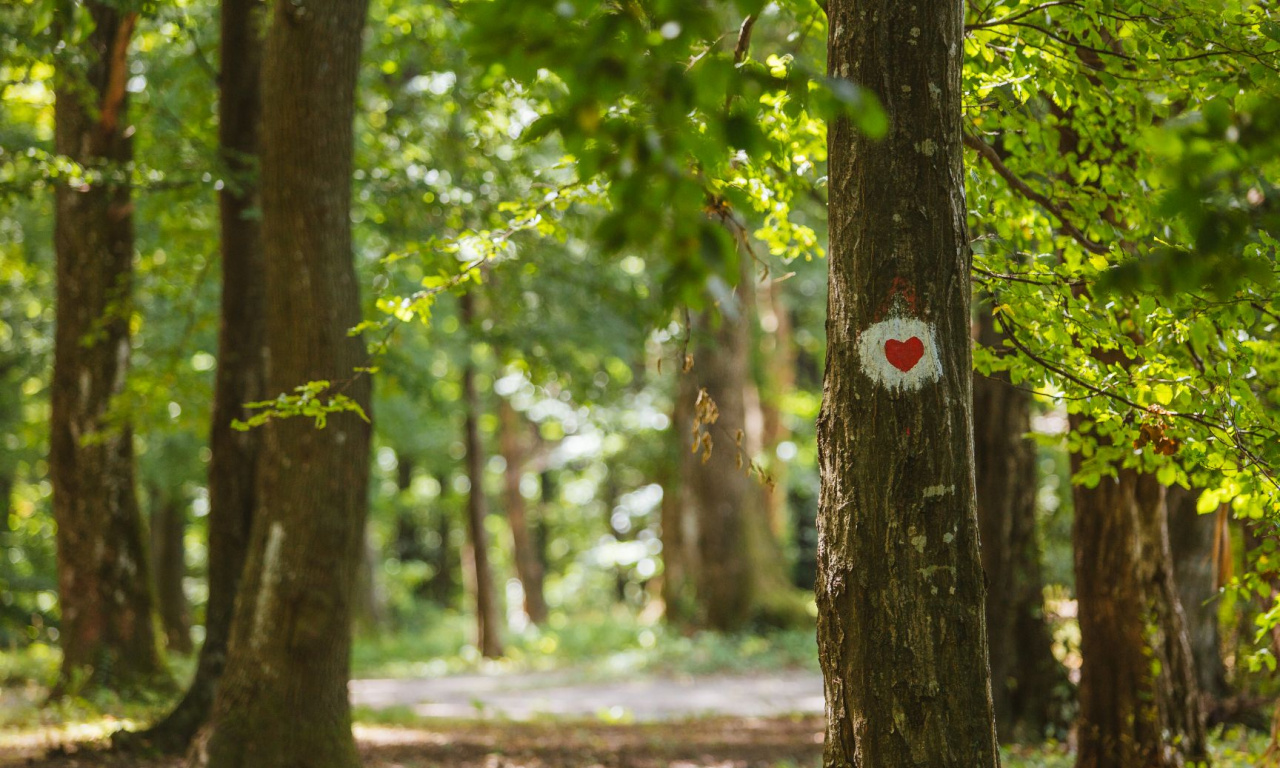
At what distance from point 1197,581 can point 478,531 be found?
12.7m

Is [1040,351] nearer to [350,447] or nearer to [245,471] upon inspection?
[350,447]

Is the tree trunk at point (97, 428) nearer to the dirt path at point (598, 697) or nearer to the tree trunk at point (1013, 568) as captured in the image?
the dirt path at point (598, 697)

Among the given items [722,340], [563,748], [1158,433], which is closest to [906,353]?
[1158,433]

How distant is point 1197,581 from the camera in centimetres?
837

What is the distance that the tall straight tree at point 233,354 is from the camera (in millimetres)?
7742

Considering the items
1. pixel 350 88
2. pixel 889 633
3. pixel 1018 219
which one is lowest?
pixel 889 633

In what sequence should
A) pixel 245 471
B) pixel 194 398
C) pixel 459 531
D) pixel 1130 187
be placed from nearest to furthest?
pixel 1130 187 < pixel 245 471 < pixel 194 398 < pixel 459 531

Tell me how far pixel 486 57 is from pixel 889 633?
201 cm

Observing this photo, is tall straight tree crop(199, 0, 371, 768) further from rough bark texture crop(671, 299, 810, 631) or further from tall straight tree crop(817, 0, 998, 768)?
rough bark texture crop(671, 299, 810, 631)

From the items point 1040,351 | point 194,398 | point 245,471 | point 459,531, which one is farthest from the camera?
point 459,531

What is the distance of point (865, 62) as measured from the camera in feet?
10.3

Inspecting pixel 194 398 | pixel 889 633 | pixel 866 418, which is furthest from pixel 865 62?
pixel 194 398

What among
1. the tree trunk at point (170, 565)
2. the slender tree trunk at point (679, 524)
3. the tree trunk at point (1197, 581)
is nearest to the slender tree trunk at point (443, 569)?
the tree trunk at point (170, 565)

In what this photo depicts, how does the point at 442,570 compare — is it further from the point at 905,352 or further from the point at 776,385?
the point at 905,352
